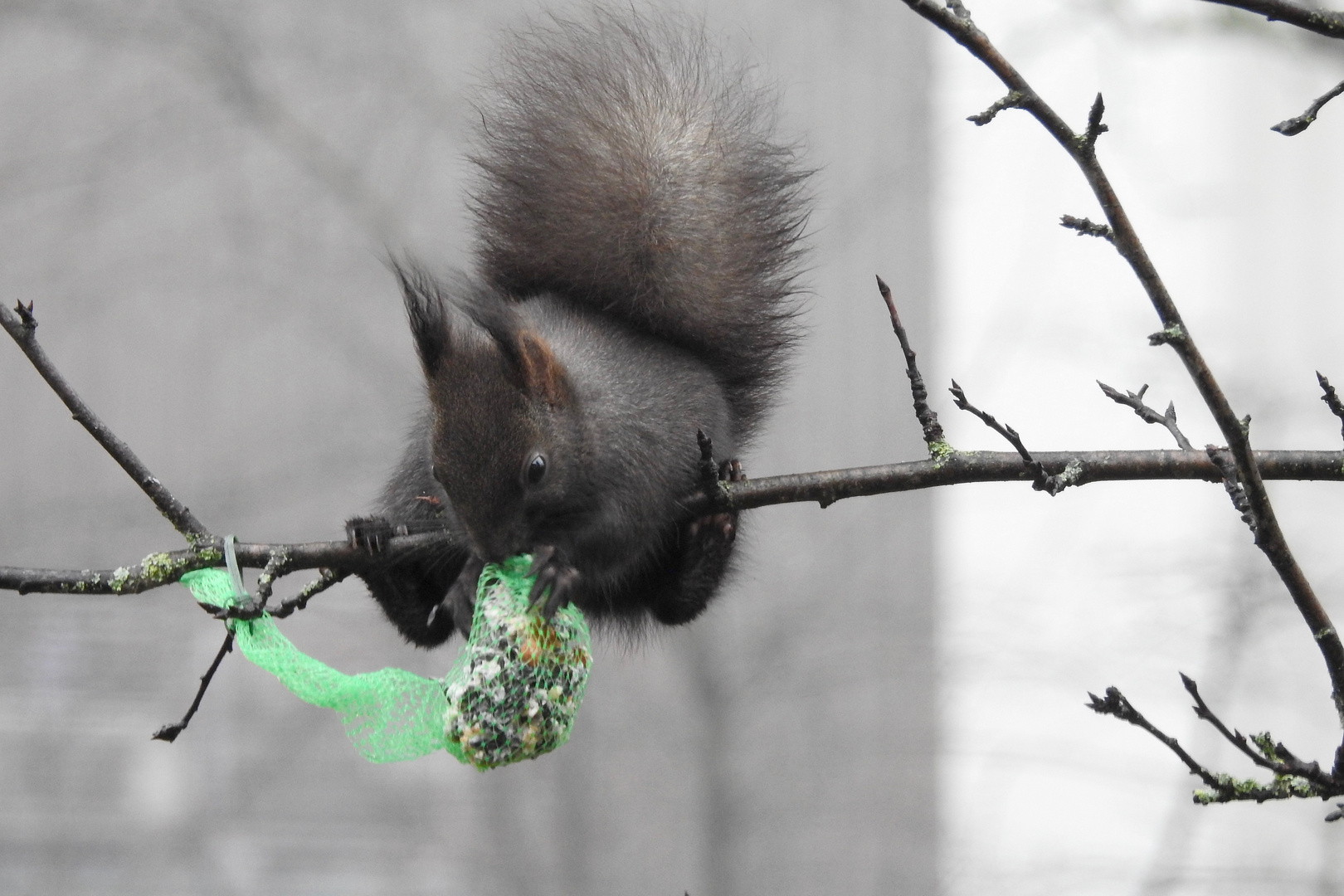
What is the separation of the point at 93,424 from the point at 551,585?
647mm

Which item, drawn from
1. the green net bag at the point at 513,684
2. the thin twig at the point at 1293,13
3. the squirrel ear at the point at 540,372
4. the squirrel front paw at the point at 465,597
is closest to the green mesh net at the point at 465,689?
the green net bag at the point at 513,684

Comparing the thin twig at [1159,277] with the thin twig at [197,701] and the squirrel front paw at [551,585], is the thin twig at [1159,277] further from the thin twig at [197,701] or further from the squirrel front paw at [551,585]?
the thin twig at [197,701]


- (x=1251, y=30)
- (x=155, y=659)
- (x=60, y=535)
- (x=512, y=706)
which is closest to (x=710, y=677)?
(x=155, y=659)

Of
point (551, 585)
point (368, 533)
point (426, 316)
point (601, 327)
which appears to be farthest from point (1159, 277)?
point (601, 327)

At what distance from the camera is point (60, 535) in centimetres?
502

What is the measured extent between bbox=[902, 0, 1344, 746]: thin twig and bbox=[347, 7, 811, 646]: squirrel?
1108 millimetres

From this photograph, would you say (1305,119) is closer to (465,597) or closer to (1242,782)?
(1242,782)

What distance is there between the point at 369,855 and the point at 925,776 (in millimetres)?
2473

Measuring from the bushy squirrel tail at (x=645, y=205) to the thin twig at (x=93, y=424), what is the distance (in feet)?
3.66

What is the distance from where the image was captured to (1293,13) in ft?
3.67

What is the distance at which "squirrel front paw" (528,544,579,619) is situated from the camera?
1820mm

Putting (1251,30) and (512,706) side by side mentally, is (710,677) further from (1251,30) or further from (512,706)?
(512,706)

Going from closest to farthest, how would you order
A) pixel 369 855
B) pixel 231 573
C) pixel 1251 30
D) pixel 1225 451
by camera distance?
pixel 1225 451, pixel 231 573, pixel 1251 30, pixel 369 855

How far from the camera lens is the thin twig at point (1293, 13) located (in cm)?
110
